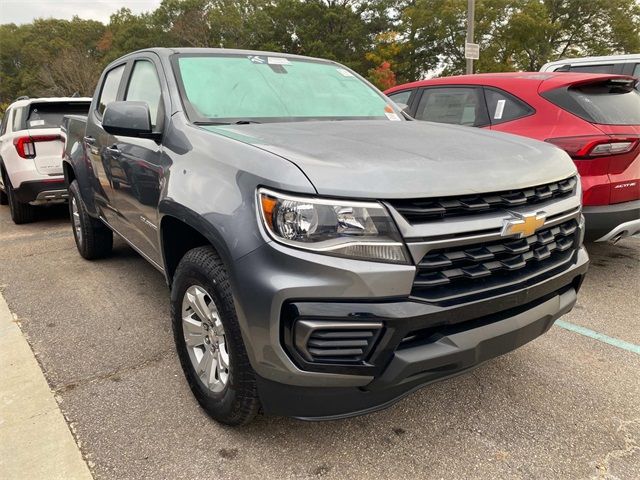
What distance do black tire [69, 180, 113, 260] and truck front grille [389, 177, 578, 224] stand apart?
349 centimetres

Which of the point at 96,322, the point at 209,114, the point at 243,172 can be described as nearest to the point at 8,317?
the point at 96,322

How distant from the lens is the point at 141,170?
2.71 m

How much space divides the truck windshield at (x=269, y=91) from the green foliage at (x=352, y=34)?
2372 cm

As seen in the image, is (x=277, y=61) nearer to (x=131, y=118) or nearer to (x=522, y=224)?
(x=131, y=118)

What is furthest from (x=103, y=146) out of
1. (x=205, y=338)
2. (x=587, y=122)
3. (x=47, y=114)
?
(x=47, y=114)

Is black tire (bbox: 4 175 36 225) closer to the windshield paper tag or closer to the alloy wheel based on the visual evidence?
the windshield paper tag

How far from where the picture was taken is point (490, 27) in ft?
80.7

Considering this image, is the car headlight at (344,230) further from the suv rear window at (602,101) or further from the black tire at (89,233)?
the black tire at (89,233)

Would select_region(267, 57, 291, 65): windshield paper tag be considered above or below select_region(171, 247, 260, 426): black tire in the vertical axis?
above

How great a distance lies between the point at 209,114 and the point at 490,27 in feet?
85.4

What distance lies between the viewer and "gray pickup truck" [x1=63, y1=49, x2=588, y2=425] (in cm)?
159

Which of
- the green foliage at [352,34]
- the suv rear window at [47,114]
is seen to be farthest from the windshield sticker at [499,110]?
the green foliage at [352,34]

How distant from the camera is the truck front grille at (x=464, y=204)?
1.64 metres

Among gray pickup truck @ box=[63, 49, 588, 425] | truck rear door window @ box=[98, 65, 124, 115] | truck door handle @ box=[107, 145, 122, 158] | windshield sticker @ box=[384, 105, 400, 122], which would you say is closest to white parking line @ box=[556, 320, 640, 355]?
gray pickup truck @ box=[63, 49, 588, 425]
